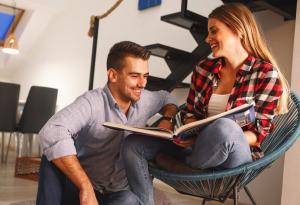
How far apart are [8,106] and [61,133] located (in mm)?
2890

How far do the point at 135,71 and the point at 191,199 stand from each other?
168cm

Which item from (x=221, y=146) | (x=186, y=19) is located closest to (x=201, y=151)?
(x=221, y=146)

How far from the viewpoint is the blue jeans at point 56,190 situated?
116cm

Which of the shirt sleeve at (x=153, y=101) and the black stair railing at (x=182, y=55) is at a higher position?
the black stair railing at (x=182, y=55)

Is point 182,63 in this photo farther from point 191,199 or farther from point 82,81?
point 82,81

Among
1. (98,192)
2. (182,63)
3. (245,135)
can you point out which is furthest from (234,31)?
(182,63)

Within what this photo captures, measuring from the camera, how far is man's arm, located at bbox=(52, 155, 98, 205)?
1.12 meters

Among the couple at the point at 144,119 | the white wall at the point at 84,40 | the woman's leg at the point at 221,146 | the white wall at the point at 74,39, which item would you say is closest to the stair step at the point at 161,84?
the white wall at the point at 84,40

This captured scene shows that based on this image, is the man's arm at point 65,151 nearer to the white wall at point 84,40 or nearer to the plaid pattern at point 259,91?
the plaid pattern at point 259,91

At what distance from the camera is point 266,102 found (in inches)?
47.5

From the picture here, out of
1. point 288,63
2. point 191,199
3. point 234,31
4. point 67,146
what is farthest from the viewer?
point 191,199

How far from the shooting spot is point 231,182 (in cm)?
119

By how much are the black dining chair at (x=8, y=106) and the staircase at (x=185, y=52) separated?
5.63 feet

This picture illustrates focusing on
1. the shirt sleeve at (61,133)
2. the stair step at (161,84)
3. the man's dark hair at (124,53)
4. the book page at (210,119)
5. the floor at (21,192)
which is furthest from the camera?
the stair step at (161,84)
